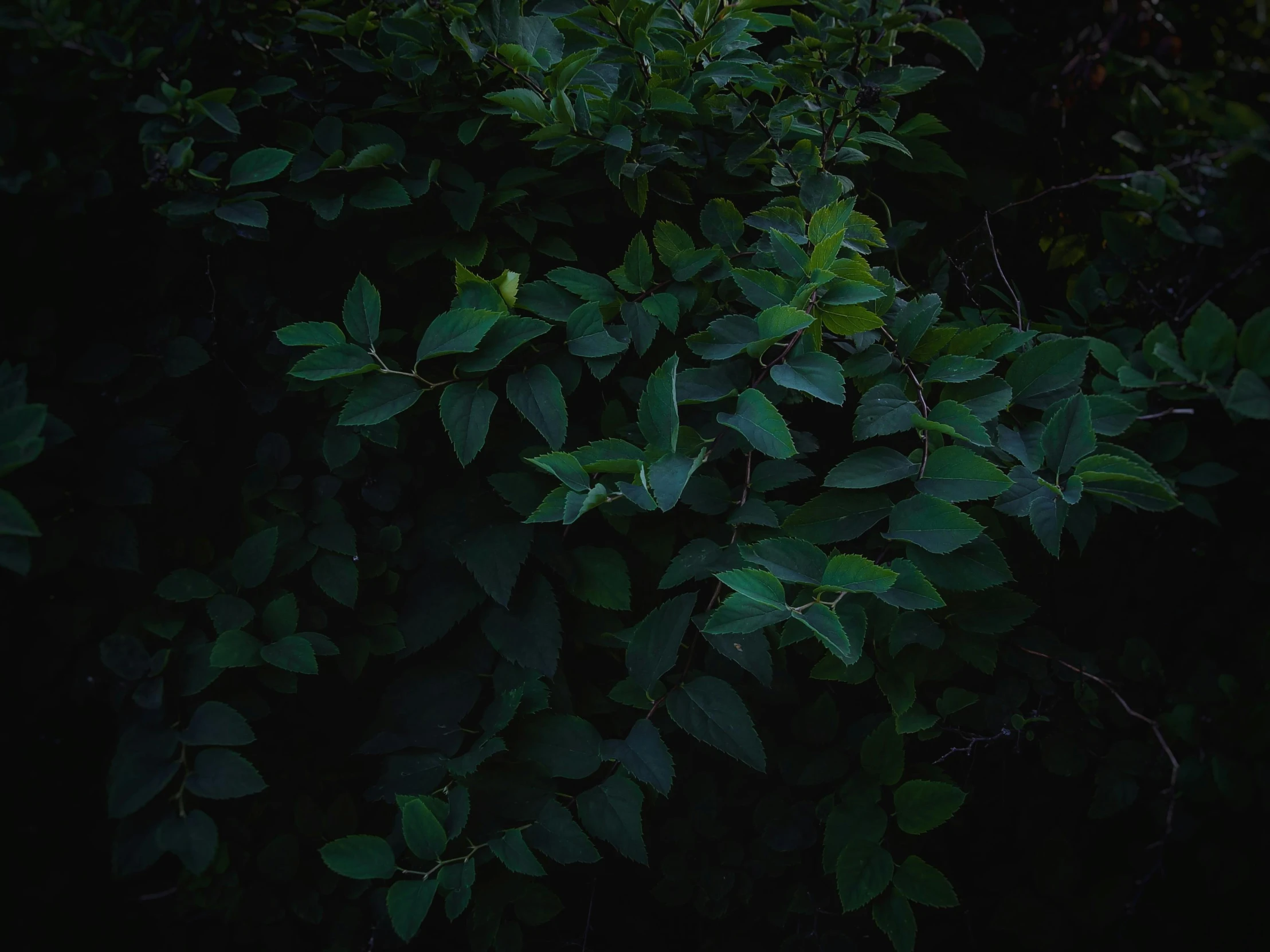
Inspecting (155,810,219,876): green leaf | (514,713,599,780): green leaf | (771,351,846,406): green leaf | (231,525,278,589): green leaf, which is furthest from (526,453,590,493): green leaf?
(155,810,219,876): green leaf

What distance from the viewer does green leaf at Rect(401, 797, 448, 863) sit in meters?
1.18

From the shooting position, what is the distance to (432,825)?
46.8 inches

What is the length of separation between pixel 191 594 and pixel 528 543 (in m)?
0.58

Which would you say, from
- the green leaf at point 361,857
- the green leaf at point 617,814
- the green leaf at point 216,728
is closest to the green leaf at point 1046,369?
the green leaf at point 617,814

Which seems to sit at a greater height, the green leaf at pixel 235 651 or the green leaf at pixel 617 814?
the green leaf at pixel 235 651

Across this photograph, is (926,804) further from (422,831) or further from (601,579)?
(422,831)

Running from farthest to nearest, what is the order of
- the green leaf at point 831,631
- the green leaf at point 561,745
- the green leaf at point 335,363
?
the green leaf at point 561,745
the green leaf at point 335,363
the green leaf at point 831,631

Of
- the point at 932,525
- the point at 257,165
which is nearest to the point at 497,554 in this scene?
the point at 932,525

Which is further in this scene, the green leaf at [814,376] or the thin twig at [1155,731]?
the thin twig at [1155,731]

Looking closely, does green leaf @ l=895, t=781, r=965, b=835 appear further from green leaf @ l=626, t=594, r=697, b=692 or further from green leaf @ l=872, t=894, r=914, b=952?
green leaf @ l=626, t=594, r=697, b=692

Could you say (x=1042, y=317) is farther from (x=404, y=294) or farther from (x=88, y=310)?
(x=88, y=310)

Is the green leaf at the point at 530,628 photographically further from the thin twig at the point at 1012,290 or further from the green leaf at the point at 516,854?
the thin twig at the point at 1012,290

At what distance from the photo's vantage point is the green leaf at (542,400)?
1.23 metres

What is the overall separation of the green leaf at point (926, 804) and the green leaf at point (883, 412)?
58 cm
